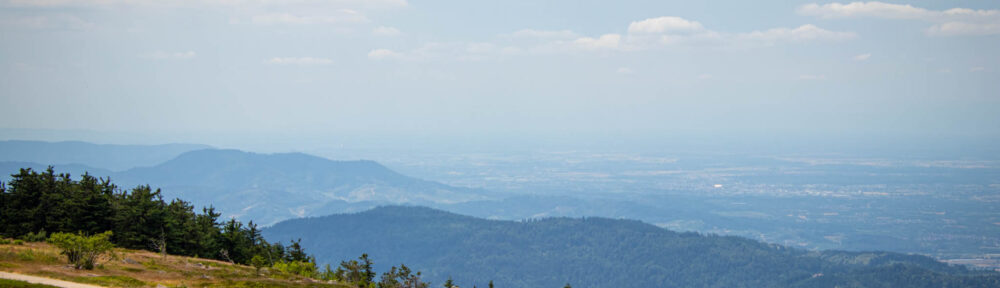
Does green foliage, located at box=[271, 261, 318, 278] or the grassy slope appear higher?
the grassy slope

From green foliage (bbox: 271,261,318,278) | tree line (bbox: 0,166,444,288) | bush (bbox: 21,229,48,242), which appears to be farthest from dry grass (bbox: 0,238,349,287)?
tree line (bbox: 0,166,444,288)

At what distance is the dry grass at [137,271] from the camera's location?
3825cm

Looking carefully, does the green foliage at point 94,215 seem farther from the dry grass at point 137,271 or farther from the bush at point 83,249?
the bush at point 83,249

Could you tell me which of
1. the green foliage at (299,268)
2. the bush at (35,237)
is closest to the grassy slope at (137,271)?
the bush at (35,237)

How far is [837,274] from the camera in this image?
19300 cm

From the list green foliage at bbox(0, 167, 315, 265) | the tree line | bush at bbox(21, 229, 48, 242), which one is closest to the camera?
bush at bbox(21, 229, 48, 242)

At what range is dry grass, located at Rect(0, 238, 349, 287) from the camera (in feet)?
A: 125

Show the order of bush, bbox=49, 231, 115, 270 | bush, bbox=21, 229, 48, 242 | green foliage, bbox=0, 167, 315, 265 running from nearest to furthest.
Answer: bush, bbox=49, 231, 115, 270 → bush, bbox=21, 229, 48, 242 → green foliage, bbox=0, 167, 315, 265

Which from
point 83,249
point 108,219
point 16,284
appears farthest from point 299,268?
point 16,284

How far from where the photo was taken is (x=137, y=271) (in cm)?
4275

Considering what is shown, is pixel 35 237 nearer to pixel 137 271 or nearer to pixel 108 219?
pixel 108 219

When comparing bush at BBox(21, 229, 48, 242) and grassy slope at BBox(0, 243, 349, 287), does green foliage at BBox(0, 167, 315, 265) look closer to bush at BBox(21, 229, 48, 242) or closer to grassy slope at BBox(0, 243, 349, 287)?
bush at BBox(21, 229, 48, 242)

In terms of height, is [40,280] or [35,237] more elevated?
[35,237]

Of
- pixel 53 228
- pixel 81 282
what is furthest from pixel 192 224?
pixel 81 282
